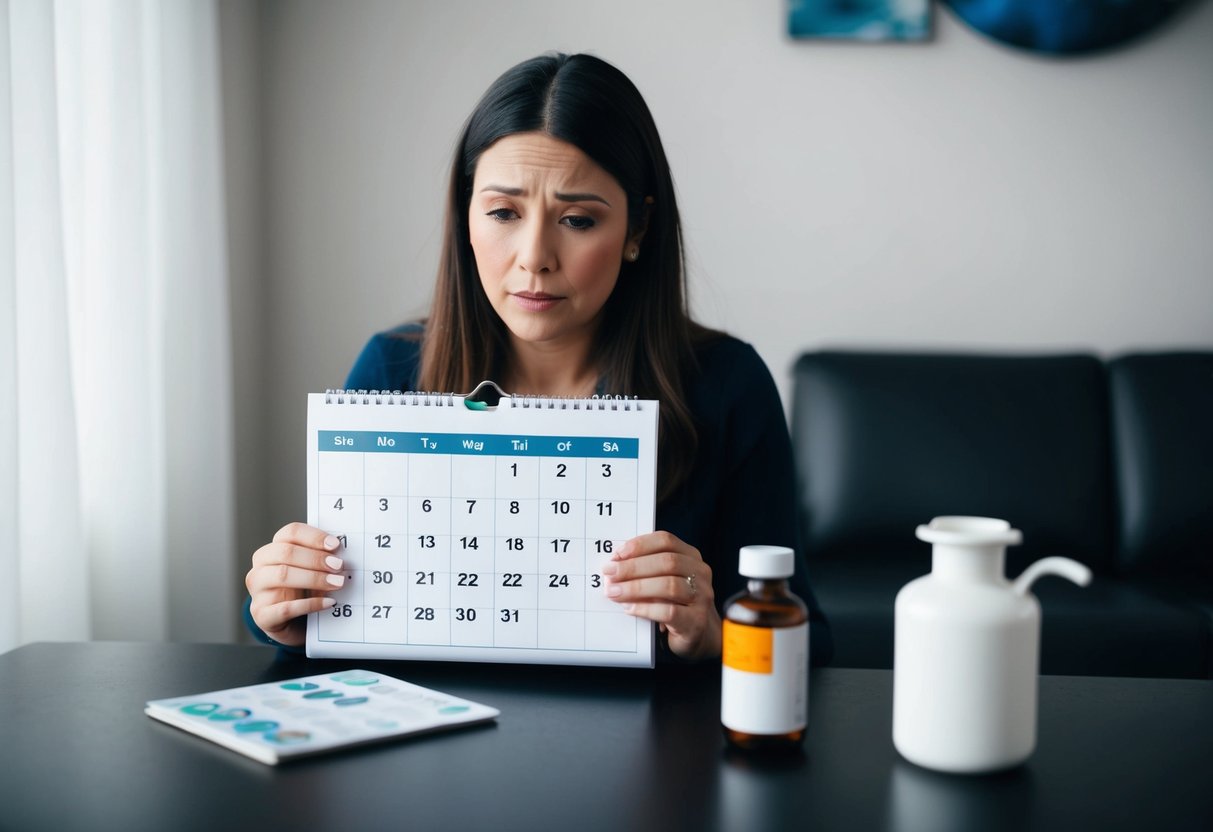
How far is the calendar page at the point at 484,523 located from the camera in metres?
0.96

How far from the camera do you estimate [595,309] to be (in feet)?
4.30

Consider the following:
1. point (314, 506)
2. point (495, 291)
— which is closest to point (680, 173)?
point (495, 291)

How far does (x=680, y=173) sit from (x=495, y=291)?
149 centimetres

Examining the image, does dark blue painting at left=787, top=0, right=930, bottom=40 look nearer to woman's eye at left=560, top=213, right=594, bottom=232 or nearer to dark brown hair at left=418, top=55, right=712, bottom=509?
dark brown hair at left=418, top=55, right=712, bottom=509

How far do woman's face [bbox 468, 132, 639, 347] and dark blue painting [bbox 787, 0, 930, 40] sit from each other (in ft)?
4.98

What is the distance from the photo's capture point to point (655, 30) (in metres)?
2.64

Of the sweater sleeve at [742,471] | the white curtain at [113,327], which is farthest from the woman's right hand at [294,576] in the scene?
the white curtain at [113,327]

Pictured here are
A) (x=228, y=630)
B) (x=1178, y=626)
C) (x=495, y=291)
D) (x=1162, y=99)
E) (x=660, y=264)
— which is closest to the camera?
(x=495, y=291)

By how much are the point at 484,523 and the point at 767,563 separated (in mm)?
292

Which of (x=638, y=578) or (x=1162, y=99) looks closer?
(x=638, y=578)

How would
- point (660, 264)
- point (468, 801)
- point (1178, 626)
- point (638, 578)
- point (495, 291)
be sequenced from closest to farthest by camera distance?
point (468, 801)
point (638, 578)
point (495, 291)
point (660, 264)
point (1178, 626)

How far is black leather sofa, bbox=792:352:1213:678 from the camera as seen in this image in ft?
8.03

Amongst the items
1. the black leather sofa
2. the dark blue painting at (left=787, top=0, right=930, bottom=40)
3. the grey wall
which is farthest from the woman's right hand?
the dark blue painting at (left=787, top=0, right=930, bottom=40)

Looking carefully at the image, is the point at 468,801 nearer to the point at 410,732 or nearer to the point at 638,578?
the point at 410,732
